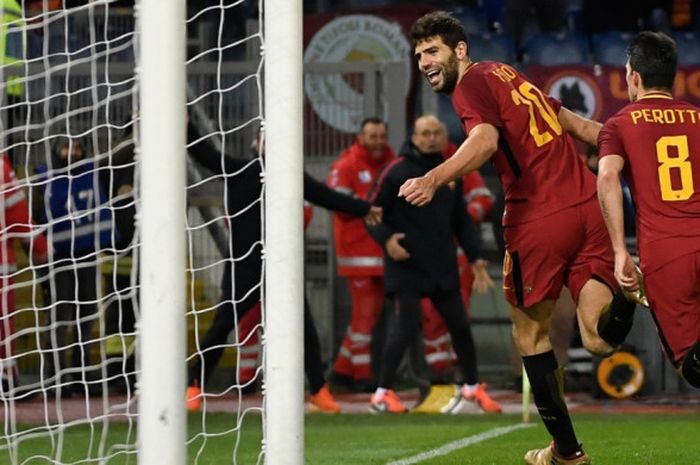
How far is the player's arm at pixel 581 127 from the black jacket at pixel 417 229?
14.2 ft

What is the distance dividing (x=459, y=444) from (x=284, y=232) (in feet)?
12.2

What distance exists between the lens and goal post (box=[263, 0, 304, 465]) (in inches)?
223

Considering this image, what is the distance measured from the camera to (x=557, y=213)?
709cm

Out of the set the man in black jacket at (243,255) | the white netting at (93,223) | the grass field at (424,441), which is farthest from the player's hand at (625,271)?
the man in black jacket at (243,255)

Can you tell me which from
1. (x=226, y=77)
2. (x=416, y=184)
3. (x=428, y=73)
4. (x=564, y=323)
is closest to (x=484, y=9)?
(x=226, y=77)

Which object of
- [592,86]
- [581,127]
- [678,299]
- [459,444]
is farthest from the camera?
[592,86]

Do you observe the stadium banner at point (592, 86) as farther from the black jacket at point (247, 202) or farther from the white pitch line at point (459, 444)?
the white pitch line at point (459, 444)

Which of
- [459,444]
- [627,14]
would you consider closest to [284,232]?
[459,444]

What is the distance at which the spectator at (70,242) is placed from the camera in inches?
461

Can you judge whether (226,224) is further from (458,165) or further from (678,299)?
(678,299)

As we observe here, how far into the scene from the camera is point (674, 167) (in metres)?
6.60

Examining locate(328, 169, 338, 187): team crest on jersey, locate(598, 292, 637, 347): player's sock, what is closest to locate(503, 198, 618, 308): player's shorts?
locate(598, 292, 637, 347): player's sock

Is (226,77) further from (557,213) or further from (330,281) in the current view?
(557,213)

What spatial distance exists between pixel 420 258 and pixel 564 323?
1392 millimetres
